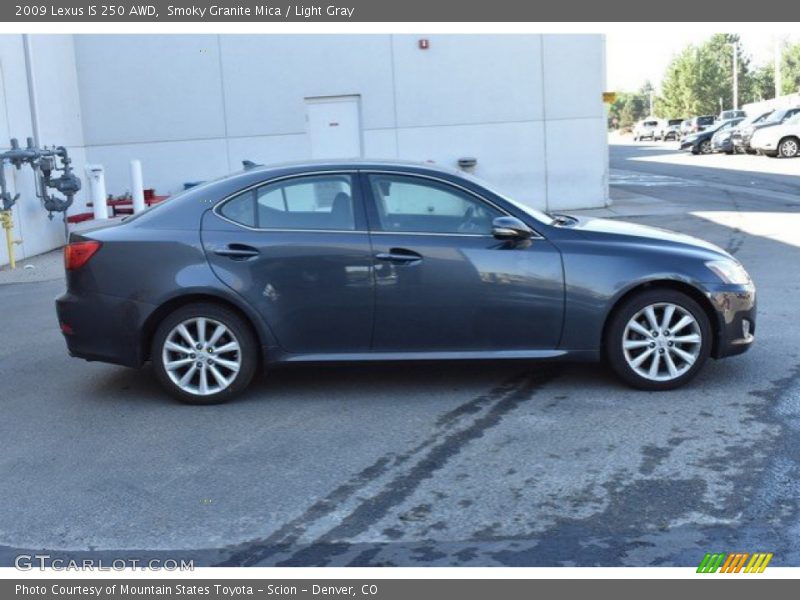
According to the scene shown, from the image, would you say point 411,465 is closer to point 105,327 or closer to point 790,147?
point 105,327

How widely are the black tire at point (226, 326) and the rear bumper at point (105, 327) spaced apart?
140 millimetres

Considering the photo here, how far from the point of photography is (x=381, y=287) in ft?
19.7

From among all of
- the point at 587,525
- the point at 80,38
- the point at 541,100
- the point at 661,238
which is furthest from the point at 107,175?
the point at 587,525

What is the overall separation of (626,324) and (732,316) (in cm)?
71

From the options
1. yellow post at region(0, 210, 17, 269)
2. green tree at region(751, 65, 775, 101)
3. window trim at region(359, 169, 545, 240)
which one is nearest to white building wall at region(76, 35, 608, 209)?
yellow post at region(0, 210, 17, 269)

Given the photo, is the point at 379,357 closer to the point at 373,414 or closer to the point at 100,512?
the point at 373,414

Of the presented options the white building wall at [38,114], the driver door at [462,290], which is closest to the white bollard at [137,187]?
the white building wall at [38,114]

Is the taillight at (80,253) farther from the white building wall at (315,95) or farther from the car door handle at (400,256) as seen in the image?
the white building wall at (315,95)

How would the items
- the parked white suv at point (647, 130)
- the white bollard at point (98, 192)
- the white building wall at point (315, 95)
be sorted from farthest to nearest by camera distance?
1. the parked white suv at point (647, 130)
2. the white building wall at point (315, 95)
3. the white bollard at point (98, 192)

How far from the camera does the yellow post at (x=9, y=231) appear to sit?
13.2 metres

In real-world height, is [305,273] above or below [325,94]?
below

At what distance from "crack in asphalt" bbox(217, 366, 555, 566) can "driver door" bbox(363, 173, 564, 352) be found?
449mm

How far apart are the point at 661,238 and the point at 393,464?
2586 mm

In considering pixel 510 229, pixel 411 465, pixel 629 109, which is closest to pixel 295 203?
pixel 510 229
